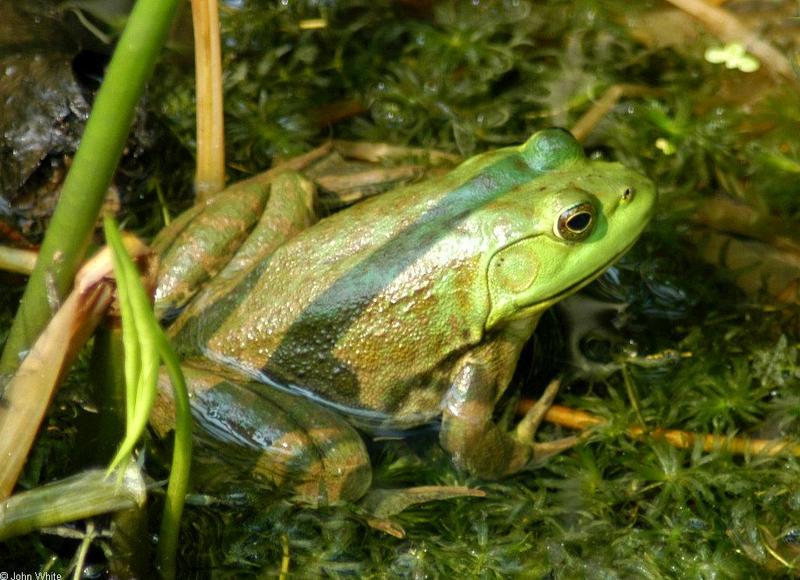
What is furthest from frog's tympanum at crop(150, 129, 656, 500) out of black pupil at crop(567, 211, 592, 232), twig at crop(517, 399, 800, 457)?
twig at crop(517, 399, 800, 457)

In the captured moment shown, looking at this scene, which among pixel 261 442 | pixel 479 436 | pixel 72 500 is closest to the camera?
pixel 72 500

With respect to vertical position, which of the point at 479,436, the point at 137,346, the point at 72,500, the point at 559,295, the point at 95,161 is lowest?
the point at 479,436

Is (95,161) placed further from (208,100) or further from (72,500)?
(208,100)

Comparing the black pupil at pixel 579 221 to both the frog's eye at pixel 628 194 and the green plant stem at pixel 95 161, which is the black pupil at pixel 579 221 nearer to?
the frog's eye at pixel 628 194

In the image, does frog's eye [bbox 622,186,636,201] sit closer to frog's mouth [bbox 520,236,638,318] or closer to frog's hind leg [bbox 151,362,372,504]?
frog's mouth [bbox 520,236,638,318]

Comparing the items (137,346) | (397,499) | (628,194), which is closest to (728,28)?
(628,194)

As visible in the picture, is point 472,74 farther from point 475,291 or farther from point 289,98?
point 475,291

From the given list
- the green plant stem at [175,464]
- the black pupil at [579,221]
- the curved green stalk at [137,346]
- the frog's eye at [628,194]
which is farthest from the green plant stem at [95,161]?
the frog's eye at [628,194]
